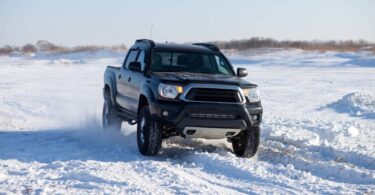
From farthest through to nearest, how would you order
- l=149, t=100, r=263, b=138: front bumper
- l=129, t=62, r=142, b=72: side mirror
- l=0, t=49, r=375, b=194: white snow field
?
l=129, t=62, r=142, b=72: side mirror → l=149, t=100, r=263, b=138: front bumper → l=0, t=49, r=375, b=194: white snow field

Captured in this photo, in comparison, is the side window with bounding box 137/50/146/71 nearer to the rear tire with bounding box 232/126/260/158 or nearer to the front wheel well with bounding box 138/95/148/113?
the front wheel well with bounding box 138/95/148/113

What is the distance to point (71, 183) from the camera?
19.4 ft

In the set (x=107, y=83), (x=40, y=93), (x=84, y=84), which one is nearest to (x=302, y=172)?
(x=107, y=83)

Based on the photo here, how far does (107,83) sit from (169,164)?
13.3 ft

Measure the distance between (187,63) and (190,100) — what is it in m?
1.41

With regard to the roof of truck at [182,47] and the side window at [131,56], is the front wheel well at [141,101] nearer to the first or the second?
the roof of truck at [182,47]

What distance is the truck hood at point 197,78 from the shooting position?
7.75 metres

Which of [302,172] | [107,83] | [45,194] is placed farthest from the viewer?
[107,83]

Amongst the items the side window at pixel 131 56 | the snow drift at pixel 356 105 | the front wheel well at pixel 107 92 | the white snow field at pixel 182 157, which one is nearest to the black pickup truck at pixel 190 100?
the white snow field at pixel 182 157

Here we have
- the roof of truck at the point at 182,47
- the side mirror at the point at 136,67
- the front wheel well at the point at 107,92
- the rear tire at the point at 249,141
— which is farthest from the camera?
the front wheel well at the point at 107,92

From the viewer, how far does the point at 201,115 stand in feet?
25.0

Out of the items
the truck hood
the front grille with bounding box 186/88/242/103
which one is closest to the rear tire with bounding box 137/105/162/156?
the truck hood

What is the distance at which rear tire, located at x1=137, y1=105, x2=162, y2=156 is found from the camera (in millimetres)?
7879

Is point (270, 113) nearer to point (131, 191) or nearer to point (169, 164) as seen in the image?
point (169, 164)
